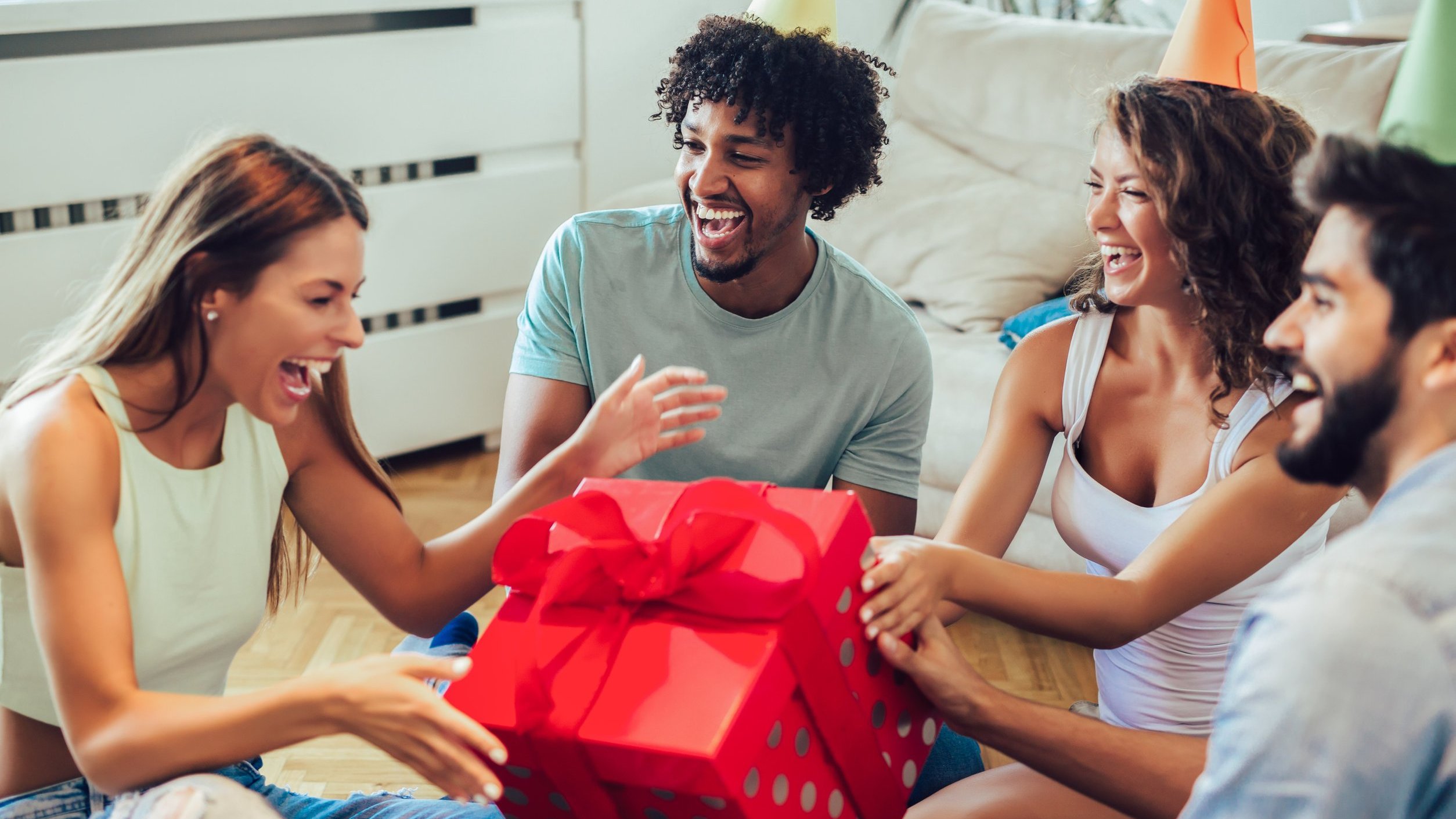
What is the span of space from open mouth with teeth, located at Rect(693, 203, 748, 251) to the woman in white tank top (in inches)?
14.1

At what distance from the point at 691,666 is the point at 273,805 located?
46cm

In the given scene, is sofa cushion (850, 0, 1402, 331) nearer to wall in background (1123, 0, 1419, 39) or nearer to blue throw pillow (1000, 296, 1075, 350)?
blue throw pillow (1000, 296, 1075, 350)

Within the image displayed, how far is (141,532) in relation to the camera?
1.13 meters

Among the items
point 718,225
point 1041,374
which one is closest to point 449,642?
point 718,225

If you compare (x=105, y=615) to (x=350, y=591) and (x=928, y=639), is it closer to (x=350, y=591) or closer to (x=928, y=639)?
(x=928, y=639)

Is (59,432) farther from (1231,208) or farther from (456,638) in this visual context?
(1231,208)

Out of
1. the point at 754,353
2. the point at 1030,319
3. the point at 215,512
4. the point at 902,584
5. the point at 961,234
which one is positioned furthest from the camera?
the point at 961,234

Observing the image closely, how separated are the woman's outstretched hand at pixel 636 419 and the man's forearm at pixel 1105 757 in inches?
15.0

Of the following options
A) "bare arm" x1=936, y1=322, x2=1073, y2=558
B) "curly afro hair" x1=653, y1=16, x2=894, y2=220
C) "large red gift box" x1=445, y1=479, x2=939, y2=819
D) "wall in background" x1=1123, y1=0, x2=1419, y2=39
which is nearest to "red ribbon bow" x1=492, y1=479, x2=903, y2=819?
"large red gift box" x1=445, y1=479, x2=939, y2=819

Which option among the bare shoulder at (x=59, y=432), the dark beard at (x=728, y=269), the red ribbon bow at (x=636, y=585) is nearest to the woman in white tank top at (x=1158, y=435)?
the red ribbon bow at (x=636, y=585)

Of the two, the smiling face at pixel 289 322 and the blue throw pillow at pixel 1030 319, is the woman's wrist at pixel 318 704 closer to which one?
the smiling face at pixel 289 322

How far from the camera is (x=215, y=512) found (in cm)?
119

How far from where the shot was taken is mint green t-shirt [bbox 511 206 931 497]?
5.21 feet

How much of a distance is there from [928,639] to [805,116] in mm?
763
